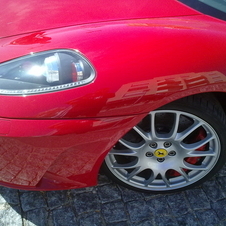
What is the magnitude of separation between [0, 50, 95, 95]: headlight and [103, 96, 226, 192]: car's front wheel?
0.51 m

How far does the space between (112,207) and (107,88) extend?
3.50 feet

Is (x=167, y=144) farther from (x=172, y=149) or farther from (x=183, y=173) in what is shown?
(x=183, y=173)

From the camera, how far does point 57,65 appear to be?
1844mm

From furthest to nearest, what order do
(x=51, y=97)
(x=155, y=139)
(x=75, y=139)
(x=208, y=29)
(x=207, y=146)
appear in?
(x=207, y=146)
(x=155, y=139)
(x=208, y=29)
(x=75, y=139)
(x=51, y=97)

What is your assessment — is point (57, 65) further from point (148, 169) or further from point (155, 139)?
point (148, 169)

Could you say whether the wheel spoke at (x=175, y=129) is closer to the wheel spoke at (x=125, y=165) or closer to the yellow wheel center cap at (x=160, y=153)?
the yellow wheel center cap at (x=160, y=153)

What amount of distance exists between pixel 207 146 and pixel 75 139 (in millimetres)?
994

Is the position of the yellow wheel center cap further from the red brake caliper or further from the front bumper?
the front bumper

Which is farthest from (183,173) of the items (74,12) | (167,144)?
(74,12)

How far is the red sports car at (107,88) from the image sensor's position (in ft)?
5.84

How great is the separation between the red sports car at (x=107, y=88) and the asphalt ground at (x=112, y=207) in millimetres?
235

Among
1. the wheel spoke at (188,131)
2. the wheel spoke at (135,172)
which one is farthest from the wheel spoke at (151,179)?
the wheel spoke at (188,131)

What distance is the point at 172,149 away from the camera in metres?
2.26

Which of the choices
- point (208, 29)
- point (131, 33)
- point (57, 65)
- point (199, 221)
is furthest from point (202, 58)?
point (199, 221)
